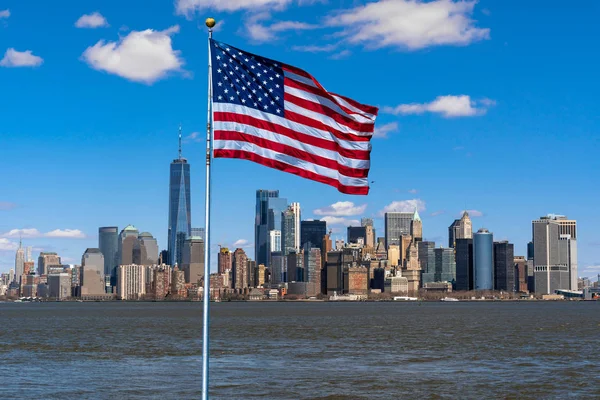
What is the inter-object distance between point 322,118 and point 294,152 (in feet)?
3.98

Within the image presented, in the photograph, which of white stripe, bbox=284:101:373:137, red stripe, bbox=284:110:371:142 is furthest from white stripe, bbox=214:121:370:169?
white stripe, bbox=284:101:373:137

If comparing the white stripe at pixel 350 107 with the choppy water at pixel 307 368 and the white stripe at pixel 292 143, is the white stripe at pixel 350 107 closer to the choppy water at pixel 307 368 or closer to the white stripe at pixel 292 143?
the white stripe at pixel 292 143

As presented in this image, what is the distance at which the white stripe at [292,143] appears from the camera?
23750mm

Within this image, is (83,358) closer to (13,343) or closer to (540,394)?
(13,343)

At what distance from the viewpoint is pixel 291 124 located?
24.4m

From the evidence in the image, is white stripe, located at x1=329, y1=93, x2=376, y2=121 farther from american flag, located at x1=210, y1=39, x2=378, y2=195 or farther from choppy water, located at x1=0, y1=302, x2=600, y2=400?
choppy water, located at x1=0, y1=302, x2=600, y2=400

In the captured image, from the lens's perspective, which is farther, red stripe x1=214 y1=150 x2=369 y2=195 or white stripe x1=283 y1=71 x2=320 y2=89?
white stripe x1=283 y1=71 x2=320 y2=89

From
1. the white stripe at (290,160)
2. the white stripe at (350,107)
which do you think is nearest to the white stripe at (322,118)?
the white stripe at (350,107)

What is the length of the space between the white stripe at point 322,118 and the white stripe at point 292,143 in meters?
0.67

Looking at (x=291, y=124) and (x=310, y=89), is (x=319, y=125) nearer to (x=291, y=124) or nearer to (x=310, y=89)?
(x=291, y=124)

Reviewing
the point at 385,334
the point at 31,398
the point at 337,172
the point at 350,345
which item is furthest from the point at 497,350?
the point at 337,172

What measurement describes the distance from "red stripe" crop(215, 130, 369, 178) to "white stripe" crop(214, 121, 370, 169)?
8 centimetres

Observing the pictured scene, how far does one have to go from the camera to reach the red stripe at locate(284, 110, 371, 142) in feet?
80.3

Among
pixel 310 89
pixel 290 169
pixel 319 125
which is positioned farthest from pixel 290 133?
pixel 310 89
